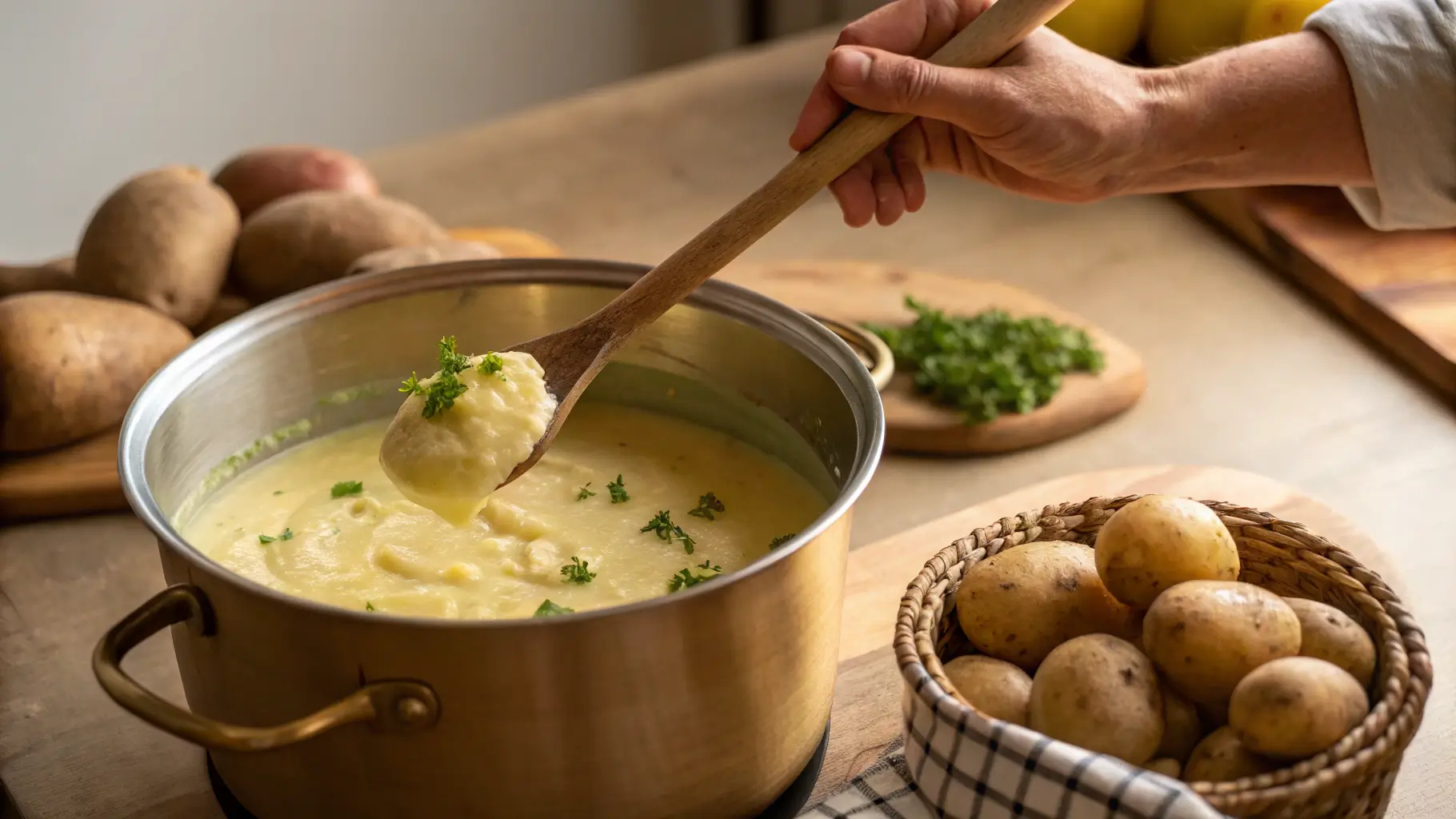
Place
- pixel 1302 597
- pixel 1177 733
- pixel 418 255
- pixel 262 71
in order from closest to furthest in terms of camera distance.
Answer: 1. pixel 1177 733
2. pixel 1302 597
3. pixel 418 255
4. pixel 262 71

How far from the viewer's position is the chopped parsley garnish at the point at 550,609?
1261mm

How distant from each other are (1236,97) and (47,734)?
1439 millimetres

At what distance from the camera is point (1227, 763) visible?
1.04m

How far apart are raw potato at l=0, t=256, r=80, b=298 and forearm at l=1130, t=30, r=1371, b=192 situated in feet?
4.96

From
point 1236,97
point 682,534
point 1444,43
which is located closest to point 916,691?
point 682,534

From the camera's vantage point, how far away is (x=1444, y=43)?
5.23 ft

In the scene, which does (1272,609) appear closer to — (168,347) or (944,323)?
(944,323)

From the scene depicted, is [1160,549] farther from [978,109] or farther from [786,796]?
[978,109]

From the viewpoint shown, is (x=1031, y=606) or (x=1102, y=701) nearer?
(x=1102, y=701)

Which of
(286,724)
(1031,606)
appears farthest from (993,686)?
(286,724)

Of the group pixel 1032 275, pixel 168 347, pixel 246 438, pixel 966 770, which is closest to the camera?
pixel 966 770

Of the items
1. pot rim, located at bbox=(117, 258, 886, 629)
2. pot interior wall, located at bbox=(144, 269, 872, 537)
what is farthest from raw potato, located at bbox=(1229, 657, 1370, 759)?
pot interior wall, located at bbox=(144, 269, 872, 537)

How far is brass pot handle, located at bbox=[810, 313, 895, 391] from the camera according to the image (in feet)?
5.32

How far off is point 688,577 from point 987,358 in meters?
0.72
